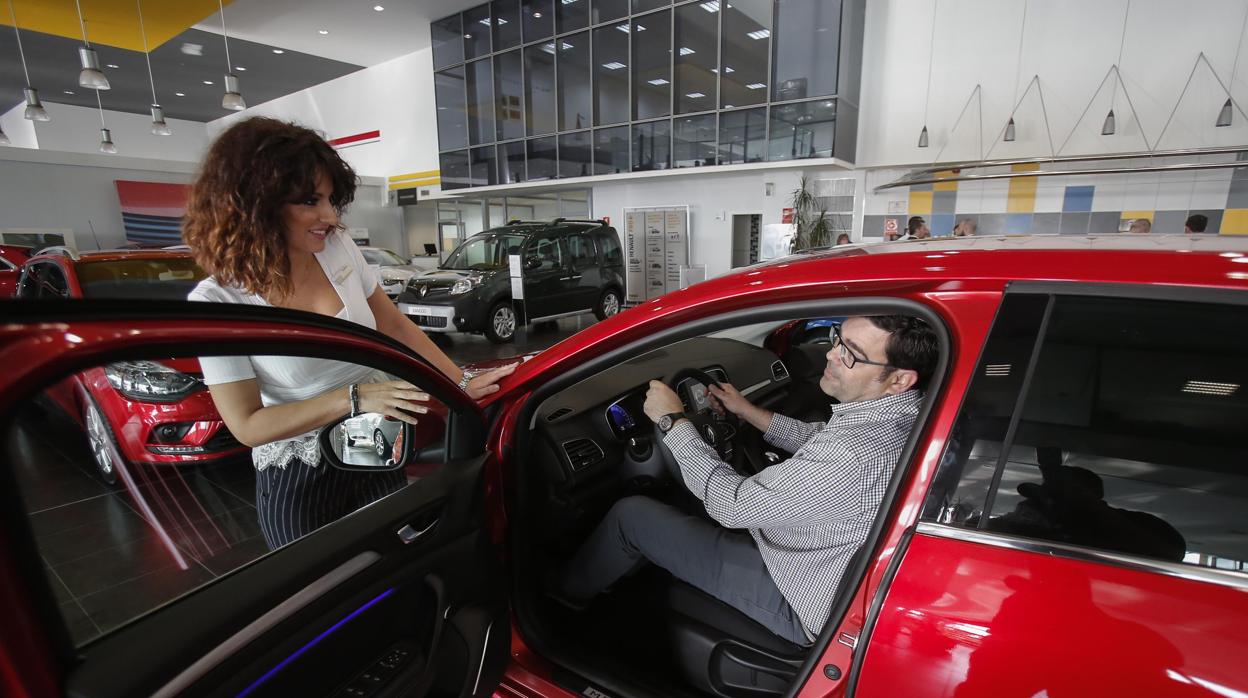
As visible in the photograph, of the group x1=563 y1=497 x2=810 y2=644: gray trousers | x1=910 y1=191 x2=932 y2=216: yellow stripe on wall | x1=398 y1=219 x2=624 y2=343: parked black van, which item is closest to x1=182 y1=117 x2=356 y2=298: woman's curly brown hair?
x1=563 y1=497 x2=810 y2=644: gray trousers

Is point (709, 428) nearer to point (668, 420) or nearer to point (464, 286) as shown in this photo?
point (668, 420)

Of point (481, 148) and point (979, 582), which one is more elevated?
point (481, 148)

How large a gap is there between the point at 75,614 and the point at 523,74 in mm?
14639

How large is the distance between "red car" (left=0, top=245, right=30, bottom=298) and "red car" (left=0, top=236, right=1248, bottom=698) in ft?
24.0

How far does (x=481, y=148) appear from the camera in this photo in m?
14.6

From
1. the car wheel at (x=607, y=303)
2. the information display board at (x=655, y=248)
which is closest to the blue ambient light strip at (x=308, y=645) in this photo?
the car wheel at (x=607, y=303)

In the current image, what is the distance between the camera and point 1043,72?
859 centimetres

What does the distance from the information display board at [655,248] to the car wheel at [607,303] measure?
214cm

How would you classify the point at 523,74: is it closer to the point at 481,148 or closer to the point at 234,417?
the point at 481,148

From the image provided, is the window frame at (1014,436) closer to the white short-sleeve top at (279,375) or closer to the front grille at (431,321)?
the white short-sleeve top at (279,375)

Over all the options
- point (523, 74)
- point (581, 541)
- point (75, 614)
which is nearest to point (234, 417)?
point (75, 614)

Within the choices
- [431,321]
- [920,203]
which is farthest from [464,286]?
[920,203]

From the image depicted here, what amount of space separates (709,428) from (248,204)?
4.91 ft

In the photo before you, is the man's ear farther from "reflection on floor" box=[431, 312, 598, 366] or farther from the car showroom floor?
"reflection on floor" box=[431, 312, 598, 366]
